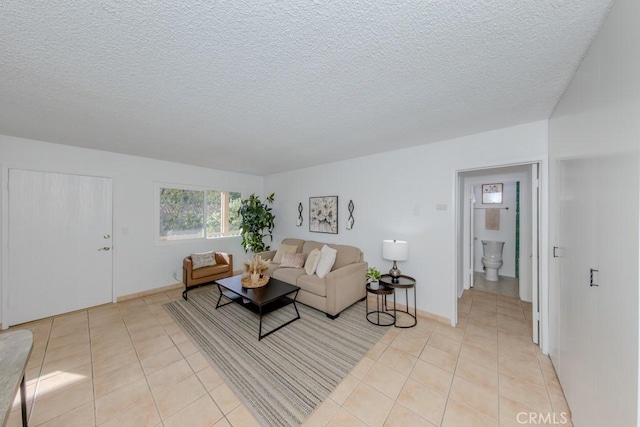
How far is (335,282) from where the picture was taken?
2959mm

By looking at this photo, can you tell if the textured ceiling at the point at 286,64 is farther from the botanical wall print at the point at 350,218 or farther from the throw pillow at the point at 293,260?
the throw pillow at the point at 293,260

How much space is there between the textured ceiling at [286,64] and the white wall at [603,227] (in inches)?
8.8

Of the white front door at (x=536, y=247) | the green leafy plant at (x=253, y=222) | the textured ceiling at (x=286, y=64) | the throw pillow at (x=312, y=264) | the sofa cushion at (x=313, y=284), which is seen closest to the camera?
the textured ceiling at (x=286, y=64)

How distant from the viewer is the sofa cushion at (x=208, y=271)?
3.82 m

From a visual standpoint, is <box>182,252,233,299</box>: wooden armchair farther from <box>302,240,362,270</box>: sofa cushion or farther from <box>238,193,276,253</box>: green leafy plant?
<box>302,240,362,270</box>: sofa cushion

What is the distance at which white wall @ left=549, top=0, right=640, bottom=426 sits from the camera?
2.99ft

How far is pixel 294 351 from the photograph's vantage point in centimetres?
232

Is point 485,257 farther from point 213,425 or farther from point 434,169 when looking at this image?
point 213,425

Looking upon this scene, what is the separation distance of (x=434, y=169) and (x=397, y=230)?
970 millimetres

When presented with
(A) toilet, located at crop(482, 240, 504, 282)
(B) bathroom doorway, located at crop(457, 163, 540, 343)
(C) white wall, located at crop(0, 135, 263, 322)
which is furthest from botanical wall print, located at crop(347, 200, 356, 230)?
(A) toilet, located at crop(482, 240, 504, 282)

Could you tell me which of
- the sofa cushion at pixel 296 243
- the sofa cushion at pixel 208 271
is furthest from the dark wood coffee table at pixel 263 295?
the sofa cushion at pixel 296 243

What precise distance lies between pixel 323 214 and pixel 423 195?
6.03ft

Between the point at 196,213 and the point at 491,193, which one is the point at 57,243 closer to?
the point at 196,213

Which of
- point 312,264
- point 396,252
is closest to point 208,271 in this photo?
point 312,264
